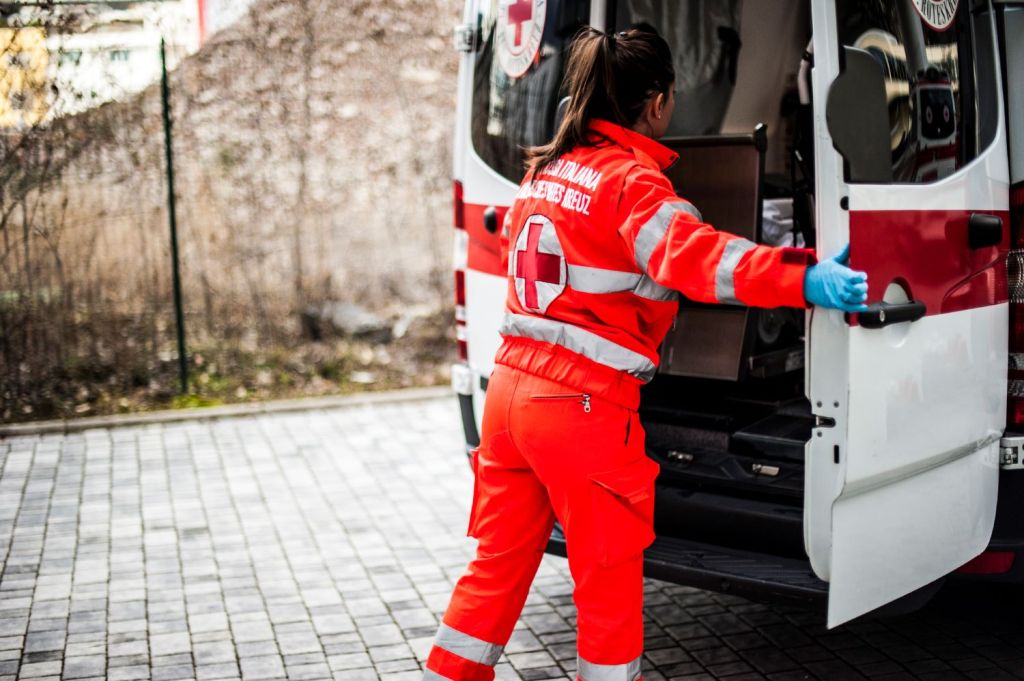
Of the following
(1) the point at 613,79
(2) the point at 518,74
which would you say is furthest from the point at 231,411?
(1) the point at 613,79

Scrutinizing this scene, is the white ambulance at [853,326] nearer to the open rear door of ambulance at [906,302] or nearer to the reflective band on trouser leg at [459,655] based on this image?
the open rear door of ambulance at [906,302]

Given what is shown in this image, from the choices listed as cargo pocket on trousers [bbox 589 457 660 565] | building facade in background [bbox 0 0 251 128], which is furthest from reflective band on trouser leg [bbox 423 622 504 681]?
building facade in background [bbox 0 0 251 128]

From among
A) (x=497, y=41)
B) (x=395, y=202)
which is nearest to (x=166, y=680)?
(x=497, y=41)

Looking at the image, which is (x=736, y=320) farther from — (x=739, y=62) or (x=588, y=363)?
(x=588, y=363)

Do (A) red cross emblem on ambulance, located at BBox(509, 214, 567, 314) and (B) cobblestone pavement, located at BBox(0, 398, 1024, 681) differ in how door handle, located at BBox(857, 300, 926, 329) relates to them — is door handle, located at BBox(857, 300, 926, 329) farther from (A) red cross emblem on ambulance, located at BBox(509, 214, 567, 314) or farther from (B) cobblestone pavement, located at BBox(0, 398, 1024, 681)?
(B) cobblestone pavement, located at BBox(0, 398, 1024, 681)

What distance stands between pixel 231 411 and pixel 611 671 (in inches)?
189

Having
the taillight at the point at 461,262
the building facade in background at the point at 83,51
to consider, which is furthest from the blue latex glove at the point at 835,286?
the building facade in background at the point at 83,51

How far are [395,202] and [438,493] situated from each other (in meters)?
3.57

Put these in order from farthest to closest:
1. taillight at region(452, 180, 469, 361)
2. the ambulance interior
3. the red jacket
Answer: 1. taillight at region(452, 180, 469, 361)
2. the ambulance interior
3. the red jacket

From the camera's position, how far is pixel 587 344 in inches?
117

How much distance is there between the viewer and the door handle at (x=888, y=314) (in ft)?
9.70

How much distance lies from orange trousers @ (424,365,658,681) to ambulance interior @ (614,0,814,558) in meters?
0.71

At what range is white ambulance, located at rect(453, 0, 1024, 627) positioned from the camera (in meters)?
3.01

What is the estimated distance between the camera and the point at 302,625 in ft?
14.0
